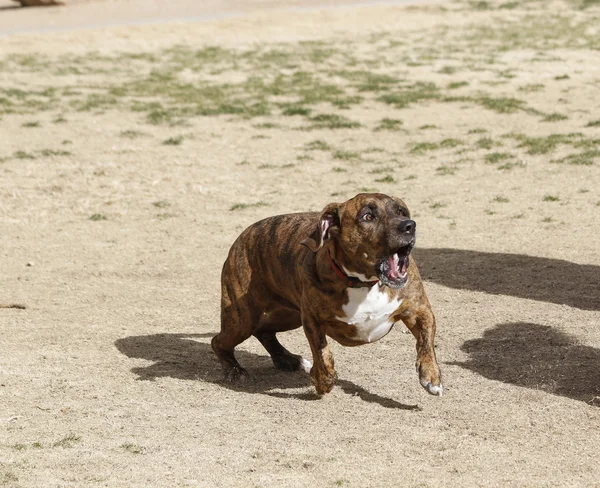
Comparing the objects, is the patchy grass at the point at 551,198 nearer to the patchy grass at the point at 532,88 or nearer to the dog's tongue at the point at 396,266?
the dog's tongue at the point at 396,266

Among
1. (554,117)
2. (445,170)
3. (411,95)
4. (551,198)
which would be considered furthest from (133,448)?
(411,95)

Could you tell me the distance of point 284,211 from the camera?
1103cm

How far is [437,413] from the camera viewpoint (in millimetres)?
5855

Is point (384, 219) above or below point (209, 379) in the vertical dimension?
above

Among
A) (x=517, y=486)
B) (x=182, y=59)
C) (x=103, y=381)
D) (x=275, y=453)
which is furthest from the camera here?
(x=182, y=59)

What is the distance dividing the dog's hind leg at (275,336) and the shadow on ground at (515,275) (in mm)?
2078

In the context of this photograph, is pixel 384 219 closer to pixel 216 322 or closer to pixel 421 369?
pixel 421 369

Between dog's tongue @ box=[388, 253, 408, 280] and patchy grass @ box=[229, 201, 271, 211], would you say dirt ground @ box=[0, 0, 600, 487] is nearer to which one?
patchy grass @ box=[229, 201, 271, 211]

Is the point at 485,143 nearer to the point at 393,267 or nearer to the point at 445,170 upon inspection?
the point at 445,170

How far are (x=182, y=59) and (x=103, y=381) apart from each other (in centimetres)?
1526

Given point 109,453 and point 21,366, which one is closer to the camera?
point 109,453

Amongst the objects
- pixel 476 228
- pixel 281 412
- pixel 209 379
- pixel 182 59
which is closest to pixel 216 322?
pixel 209 379

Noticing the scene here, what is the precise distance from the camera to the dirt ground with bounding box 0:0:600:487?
5.45m

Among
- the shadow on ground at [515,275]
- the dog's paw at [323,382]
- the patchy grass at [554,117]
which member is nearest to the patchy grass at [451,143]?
the patchy grass at [554,117]
